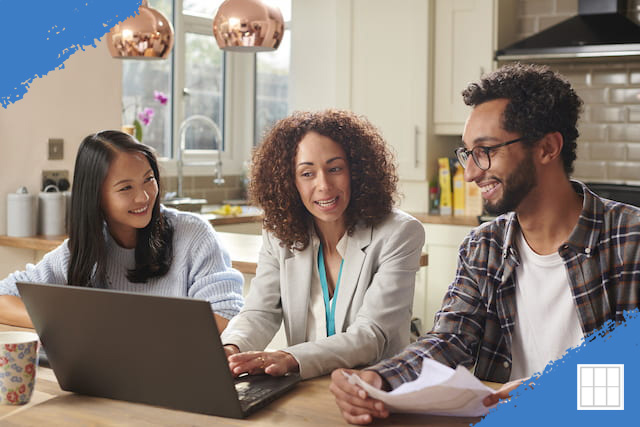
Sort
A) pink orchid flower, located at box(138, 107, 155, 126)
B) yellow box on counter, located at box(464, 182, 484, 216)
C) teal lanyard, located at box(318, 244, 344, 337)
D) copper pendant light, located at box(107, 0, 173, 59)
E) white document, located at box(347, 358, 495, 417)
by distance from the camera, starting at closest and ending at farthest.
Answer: white document, located at box(347, 358, 495, 417) < teal lanyard, located at box(318, 244, 344, 337) < copper pendant light, located at box(107, 0, 173, 59) < yellow box on counter, located at box(464, 182, 484, 216) < pink orchid flower, located at box(138, 107, 155, 126)

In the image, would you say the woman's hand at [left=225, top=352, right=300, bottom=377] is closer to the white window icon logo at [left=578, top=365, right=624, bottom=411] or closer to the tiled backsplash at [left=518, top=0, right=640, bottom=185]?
the white window icon logo at [left=578, top=365, right=624, bottom=411]

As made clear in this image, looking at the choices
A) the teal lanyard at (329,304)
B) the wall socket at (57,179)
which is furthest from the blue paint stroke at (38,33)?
the teal lanyard at (329,304)

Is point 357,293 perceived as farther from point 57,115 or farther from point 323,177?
point 57,115

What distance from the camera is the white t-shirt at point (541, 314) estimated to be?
1669 mm

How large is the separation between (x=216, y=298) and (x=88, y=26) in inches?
74.0

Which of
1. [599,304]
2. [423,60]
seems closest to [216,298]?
[599,304]

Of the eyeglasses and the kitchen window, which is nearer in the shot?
the eyeglasses

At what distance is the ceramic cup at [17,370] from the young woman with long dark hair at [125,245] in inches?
29.5

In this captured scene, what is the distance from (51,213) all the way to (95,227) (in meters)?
1.57

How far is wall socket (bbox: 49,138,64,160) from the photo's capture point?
3709mm

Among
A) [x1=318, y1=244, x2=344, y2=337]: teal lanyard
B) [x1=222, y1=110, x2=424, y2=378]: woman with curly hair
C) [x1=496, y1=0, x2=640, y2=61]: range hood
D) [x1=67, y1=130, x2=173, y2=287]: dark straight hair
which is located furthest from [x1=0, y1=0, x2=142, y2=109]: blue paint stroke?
[x1=496, y1=0, x2=640, y2=61]: range hood

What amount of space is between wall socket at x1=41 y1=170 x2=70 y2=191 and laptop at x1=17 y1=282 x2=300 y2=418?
7.91ft

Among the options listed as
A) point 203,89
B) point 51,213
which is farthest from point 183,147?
point 51,213

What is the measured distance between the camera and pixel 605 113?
15.0 ft
